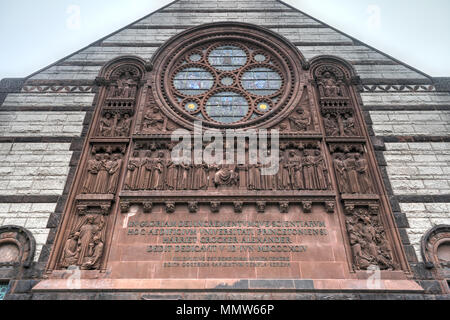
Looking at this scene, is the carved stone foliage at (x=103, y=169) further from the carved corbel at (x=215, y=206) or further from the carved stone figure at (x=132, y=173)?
the carved corbel at (x=215, y=206)

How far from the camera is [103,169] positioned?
9086mm

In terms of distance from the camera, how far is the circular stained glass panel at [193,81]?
445 inches

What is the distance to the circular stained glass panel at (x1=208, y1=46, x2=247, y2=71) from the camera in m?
11.9

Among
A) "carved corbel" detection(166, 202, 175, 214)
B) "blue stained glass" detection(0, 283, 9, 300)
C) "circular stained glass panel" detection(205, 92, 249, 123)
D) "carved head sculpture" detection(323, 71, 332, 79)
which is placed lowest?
"blue stained glass" detection(0, 283, 9, 300)

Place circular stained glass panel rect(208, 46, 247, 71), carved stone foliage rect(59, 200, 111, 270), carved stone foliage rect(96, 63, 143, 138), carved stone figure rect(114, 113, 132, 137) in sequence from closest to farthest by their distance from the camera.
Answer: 1. carved stone foliage rect(59, 200, 111, 270)
2. carved stone figure rect(114, 113, 132, 137)
3. carved stone foliage rect(96, 63, 143, 138)
4. circular stained glass panel rect(208, 46, 247, 71)

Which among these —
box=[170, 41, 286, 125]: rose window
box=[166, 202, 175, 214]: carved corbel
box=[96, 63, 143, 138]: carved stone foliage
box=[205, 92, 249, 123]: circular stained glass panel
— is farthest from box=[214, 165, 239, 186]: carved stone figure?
box=[96, 63, 143, 138]: carved stone foliage

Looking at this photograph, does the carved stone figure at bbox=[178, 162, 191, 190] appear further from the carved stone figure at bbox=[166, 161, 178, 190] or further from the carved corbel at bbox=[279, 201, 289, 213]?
the carved corbel at bbox=[279, 201, 289, 213]

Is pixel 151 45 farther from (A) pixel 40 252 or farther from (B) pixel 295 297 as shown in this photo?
(B) pixel 295 297

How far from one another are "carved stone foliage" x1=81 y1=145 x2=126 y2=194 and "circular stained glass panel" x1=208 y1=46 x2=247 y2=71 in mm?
4329

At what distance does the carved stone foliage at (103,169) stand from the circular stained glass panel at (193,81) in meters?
2.90

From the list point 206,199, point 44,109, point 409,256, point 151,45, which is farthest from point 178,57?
point 409,256

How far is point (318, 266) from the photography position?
25.3 feet

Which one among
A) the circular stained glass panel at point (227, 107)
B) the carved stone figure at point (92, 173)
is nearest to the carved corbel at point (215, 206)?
the carved stone figure at point (92, 173)
